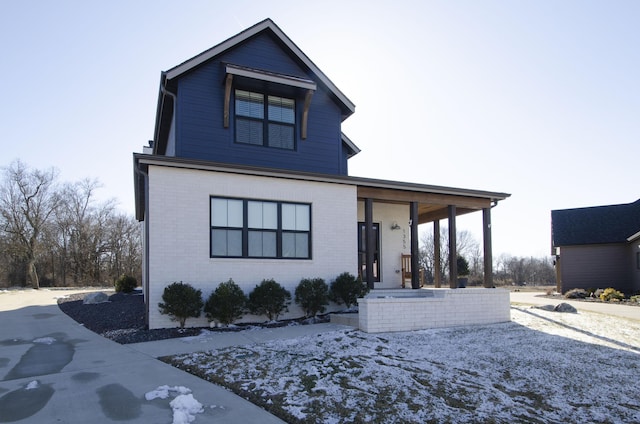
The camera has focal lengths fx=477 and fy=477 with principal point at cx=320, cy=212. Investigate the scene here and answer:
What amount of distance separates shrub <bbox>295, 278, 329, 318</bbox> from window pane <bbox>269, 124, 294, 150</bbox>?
410cm

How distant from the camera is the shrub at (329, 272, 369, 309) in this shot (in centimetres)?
1317

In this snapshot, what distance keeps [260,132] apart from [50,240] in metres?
37.3

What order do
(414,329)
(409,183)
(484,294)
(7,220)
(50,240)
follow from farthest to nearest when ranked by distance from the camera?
(50,240)
(7,220)
(409,183)
(484,294)
(414,329)

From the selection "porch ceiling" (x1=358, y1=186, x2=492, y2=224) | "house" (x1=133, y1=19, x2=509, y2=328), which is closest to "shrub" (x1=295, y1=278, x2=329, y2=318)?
"house" (x1=133, y1=19, x2=509, y2=328)

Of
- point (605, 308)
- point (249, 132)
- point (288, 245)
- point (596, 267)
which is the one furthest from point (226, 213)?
point (596, 267)

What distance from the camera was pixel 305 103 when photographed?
14273 millimetres

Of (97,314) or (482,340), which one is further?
(97,314)

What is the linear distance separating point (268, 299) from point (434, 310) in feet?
13.4

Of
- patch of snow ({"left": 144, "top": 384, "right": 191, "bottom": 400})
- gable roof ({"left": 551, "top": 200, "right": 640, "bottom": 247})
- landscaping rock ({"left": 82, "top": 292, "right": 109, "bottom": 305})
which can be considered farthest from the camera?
gable roof ({"left": 551, "top": 200, "right": 640, "bottom": 247})

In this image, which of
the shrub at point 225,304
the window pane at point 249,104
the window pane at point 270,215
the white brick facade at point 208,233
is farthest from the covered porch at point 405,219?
the shrub at point 225,304

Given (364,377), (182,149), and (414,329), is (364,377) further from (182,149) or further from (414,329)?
(182,149)

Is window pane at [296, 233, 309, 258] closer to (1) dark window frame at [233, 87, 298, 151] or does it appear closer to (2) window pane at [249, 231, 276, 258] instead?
(2) window pane at [249, 231, 276, 258]

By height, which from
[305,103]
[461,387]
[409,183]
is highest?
[305,103]

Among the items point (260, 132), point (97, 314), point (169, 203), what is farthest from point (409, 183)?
point (97, 314)
